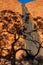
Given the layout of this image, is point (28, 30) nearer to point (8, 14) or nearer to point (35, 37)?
point (35, 37)

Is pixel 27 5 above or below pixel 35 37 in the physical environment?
above

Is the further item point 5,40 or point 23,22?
point 23,22

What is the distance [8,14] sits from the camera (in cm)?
354

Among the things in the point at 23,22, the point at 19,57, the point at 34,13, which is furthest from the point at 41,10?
the point at 19,57

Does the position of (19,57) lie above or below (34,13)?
below

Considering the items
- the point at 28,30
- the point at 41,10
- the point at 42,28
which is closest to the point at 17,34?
the point at 28,30

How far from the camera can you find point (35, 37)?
3.22m

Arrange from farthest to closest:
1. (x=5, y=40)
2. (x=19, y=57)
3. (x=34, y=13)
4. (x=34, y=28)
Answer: (x=34, y=13), (x=34, y=28), (x=5, y=40), (x=19, y=57)

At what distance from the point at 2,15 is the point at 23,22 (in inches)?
12.5

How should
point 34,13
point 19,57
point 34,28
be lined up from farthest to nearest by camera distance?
1. point 34,13
2. point 34,28
3. point 19,57

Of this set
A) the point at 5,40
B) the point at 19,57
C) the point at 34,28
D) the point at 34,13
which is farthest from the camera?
the point at 34,13

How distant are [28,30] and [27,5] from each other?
0.68 metres

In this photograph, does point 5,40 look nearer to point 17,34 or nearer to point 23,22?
point 17,34

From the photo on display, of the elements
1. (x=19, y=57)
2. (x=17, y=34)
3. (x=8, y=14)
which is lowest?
(x=19, y=57)
